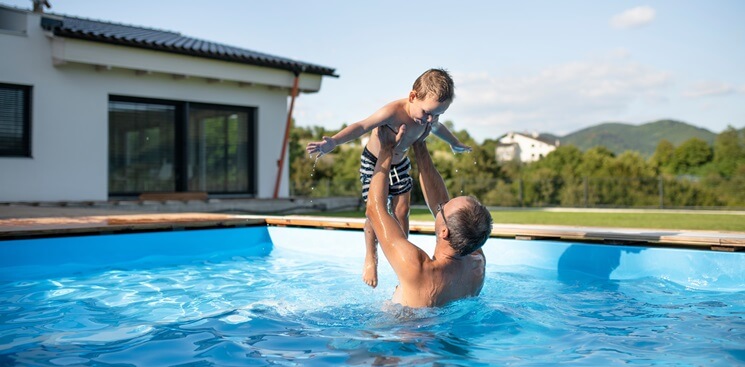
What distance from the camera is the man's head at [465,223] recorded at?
2.83 meters

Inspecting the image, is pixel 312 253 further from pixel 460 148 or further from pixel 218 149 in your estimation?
pixel 218 149

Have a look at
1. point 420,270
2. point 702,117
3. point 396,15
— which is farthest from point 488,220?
point 702,117

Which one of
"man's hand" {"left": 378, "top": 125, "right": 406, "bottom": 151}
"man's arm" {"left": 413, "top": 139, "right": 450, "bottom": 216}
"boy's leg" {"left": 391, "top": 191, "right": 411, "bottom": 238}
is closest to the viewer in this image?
"man's hand" {"left": 378, "top": 125, "right": 406, "bottom": 151}

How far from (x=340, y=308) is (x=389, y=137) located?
120 centimetres

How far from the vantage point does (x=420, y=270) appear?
301 centimetres

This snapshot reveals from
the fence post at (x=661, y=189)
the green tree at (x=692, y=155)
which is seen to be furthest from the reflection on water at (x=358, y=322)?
the green tree at (x=692, y=155)

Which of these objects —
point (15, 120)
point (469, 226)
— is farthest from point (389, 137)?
point (15, 120)

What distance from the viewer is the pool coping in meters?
4.89

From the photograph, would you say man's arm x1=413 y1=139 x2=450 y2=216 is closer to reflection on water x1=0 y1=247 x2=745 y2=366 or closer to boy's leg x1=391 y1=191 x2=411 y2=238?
boy's leg x1=391 y1=191 x2=411 y2=238

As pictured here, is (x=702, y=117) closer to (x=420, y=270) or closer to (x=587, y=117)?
(x=587, y=117)

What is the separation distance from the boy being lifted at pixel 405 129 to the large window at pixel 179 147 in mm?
8645

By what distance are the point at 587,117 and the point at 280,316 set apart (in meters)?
62.1

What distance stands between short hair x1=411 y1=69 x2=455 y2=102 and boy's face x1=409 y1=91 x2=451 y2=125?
3cm

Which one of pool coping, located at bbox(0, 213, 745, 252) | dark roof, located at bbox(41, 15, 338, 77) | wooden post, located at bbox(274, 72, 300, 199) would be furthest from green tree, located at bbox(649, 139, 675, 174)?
pool coping, located at bbox(0, 213, 745, 252)
